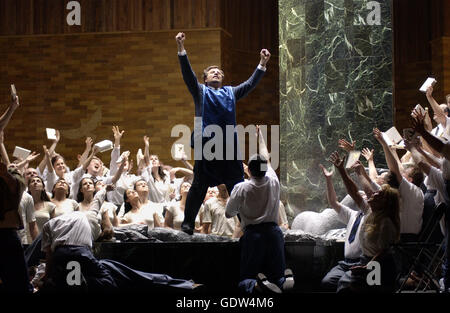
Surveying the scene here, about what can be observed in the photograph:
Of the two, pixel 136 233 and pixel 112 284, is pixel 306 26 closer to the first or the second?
pixel 136 233

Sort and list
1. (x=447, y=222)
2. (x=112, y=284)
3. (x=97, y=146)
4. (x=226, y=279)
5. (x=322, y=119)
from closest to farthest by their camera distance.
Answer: (x=447, y=222)
(x=112, y=284)
(x=226, y=279)
(x=322, y=119)
(x=97, y=146)

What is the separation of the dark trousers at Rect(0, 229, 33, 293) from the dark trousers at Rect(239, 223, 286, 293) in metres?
1.88

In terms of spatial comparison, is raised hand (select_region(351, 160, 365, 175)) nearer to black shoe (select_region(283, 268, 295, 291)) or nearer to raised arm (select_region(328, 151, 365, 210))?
raised arm (select_region(328, 151, 365, 210))

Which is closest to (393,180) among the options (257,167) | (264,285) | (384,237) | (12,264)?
(384,237)

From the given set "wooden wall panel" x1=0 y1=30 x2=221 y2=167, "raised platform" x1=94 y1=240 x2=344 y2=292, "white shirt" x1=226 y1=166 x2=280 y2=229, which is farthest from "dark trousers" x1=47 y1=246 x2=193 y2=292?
"wooden wall panel" x1=0 y1=30 x2=221 y2=167

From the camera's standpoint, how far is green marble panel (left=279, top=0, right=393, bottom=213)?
9.12 m

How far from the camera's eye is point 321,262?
7820 millimetres

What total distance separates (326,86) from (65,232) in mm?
3663

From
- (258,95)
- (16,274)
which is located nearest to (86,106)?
(258,95)

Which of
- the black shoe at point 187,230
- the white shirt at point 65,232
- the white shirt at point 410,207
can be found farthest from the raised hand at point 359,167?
the white shirt at point 65,232

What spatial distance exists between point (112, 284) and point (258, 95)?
925cm

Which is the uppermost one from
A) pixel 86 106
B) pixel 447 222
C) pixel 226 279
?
pixel 86 106

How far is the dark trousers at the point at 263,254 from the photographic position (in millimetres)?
7141

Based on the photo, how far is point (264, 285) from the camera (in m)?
6.92
